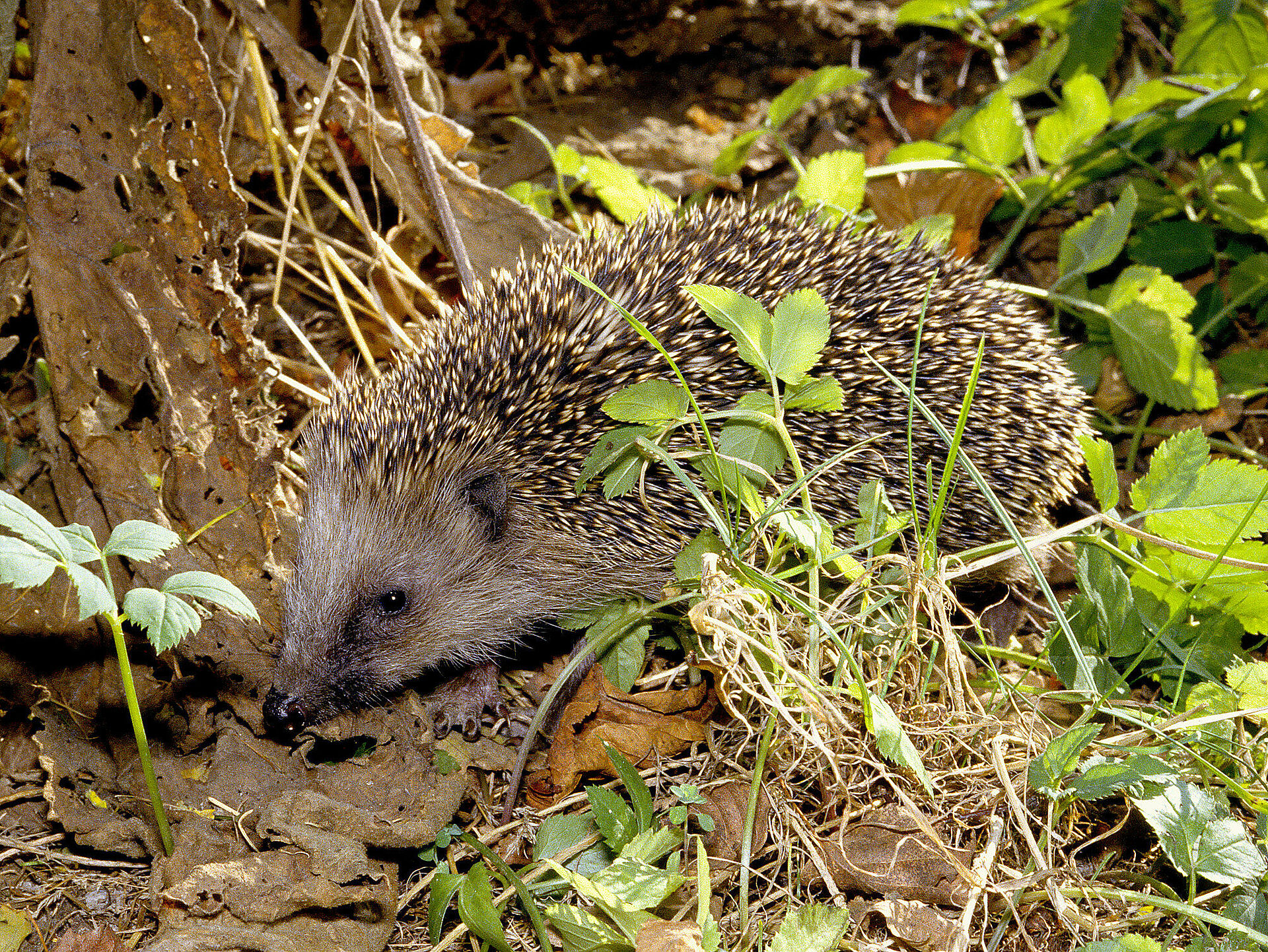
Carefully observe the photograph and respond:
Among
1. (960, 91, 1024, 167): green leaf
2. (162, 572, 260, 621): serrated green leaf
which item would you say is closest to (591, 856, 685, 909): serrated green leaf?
(162, 572, 260, 621): serrated green leaf

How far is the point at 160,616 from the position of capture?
2.55 m

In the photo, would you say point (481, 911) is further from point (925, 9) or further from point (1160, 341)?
point (925, 9)

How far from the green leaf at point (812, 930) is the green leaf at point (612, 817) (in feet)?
1.83

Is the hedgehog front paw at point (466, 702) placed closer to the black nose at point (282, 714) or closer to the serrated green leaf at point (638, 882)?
the black nose at point (282, 714)

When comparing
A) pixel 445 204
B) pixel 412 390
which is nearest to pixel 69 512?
pixel 412 390

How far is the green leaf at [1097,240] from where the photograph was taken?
4727mm

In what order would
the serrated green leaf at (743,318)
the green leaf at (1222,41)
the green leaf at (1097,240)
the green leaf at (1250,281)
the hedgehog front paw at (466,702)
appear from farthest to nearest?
the green leaf at (1250,281)
the green leaf at (1222,41)
the green leaf at (1097,240)
the hedgehog front paw at (466,702)
the serrated green leaf at (743,318)

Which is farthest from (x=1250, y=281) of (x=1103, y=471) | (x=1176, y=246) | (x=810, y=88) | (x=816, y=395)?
(x=816, y=395)

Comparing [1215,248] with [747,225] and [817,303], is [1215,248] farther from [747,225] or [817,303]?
[817,303]

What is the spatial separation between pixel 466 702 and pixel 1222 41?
180 inches

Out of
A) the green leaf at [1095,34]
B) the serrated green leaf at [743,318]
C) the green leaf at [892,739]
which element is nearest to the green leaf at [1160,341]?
the green leaf at [1095,34]

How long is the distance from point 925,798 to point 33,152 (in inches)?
148

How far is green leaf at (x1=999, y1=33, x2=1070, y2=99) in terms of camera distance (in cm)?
546

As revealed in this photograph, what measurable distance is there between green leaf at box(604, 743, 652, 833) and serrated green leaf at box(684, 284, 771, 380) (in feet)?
4.19
